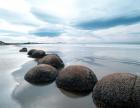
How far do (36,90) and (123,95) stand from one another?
4.04 meters

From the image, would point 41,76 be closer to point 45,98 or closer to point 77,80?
point 45,98

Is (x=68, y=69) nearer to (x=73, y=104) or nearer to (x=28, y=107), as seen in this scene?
(x=73, y=104)

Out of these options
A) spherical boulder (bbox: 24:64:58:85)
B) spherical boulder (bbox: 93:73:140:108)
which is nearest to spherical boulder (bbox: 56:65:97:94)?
spherical boulder (bbox: 24:64:58:85)

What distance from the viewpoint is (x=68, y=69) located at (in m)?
8.20

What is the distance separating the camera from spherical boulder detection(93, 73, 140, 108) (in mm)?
5480

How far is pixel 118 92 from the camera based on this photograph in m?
5.66

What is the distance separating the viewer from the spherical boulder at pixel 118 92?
5.48 metres

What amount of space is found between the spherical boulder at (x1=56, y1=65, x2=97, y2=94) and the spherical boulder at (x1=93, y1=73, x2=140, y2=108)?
4.52ft

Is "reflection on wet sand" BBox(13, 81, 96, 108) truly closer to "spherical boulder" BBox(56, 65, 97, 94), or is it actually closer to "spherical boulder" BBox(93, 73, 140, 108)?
"spherical boulder" BBox(56, 65, 97, 94)

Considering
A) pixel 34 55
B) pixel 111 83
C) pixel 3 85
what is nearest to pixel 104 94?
pixel 111 83

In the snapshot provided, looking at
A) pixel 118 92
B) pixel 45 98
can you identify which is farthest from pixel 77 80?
pixel 118 92

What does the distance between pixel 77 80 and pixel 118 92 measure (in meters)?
2.33

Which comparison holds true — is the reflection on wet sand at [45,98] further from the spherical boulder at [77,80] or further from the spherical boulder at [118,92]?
the spherical boulder at [118,92]

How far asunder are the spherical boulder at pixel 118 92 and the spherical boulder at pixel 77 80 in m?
1.38
